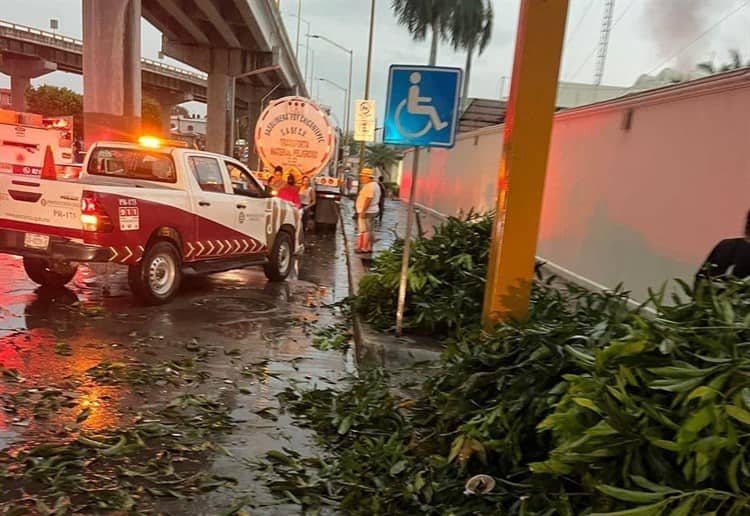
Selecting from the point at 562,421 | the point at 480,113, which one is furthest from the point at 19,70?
the point at 562,421

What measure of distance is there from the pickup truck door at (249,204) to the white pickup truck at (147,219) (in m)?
0.02

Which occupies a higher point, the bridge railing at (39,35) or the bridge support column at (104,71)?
the bridge railing at (39,35)

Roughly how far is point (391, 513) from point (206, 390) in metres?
2.41

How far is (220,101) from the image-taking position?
39688 mm

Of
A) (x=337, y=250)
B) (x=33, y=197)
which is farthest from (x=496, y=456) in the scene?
(x=337, y=250)

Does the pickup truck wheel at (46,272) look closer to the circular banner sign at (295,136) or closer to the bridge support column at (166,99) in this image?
the circular banner sign at (295,136)

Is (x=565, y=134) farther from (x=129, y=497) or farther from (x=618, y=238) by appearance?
(x=129, y=497)

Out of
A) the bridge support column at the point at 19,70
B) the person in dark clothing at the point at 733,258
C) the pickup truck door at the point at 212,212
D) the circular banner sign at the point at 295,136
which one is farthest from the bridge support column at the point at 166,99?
the person in dark clothing at the point at 733,258

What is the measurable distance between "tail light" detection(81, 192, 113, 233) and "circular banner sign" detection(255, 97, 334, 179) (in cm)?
1031

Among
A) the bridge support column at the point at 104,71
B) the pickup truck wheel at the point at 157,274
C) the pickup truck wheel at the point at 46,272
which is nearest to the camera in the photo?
the pickup truck wheel at the point at 157,274

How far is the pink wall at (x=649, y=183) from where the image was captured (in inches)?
269

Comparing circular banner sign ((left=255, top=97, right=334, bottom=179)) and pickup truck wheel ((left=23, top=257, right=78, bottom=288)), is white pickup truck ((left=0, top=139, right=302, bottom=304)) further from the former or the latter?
circular banner sign ((left=255, top=97, right=334, bottom=179))

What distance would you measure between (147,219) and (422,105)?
3729mm

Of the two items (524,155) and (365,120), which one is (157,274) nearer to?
(524,155)
